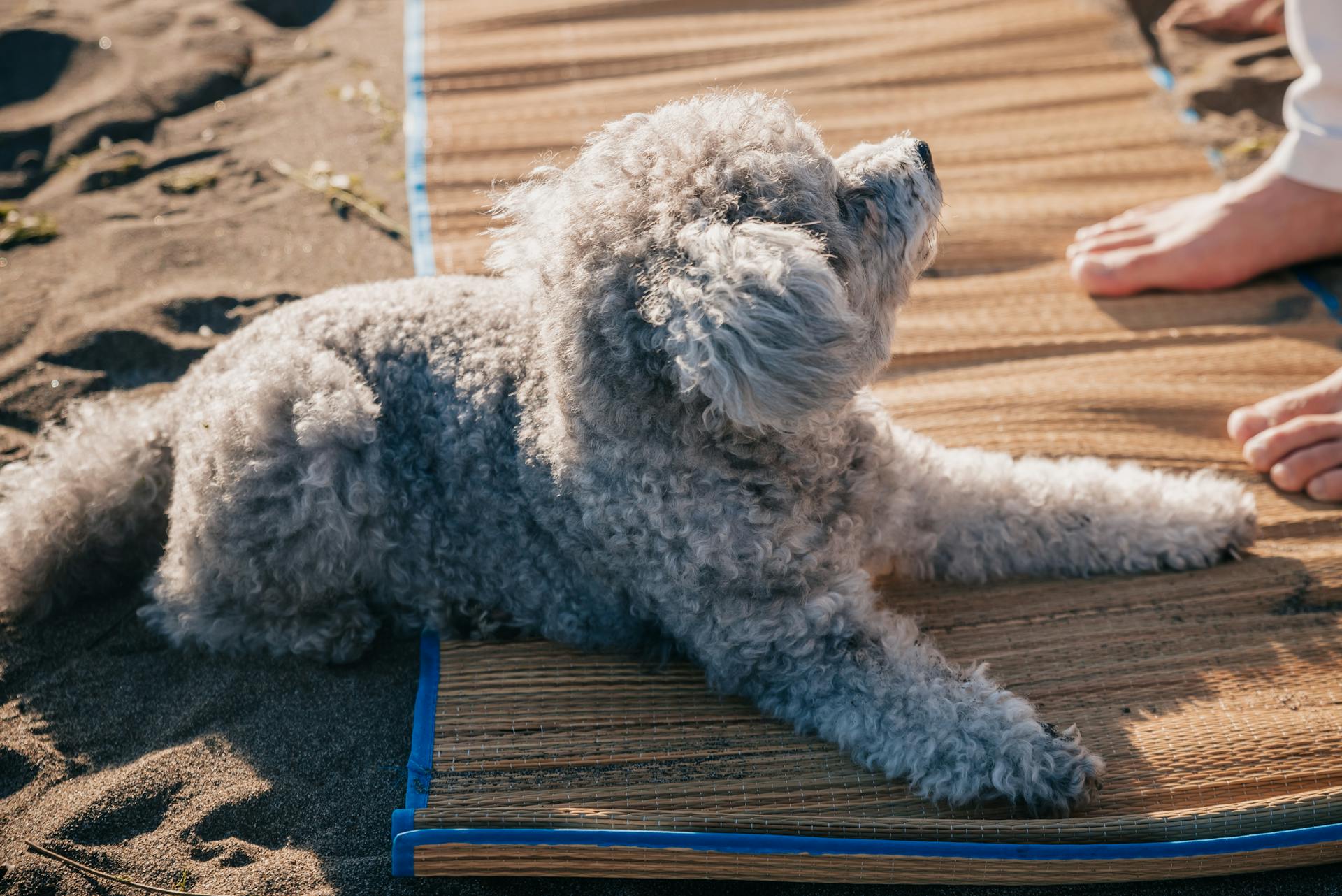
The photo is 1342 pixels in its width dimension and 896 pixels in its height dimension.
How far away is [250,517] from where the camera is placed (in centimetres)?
265

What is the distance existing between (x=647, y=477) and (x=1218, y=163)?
3.30m

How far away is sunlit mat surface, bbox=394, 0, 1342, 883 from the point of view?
216 centimetres

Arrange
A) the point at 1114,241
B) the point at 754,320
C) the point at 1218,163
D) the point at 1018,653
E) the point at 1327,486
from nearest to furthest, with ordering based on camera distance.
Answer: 1. the point at 754,320
2. the point at 1018,653
3. the point at 1327,486
4. the point at 1114,241
5. the point at 1218,163

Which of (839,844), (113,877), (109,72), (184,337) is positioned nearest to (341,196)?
(184,337)

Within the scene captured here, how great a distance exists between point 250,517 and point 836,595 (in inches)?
59.6

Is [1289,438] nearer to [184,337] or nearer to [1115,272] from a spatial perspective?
[1115,272]

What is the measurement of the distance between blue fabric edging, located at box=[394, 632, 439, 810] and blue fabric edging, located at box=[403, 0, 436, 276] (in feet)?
5.01

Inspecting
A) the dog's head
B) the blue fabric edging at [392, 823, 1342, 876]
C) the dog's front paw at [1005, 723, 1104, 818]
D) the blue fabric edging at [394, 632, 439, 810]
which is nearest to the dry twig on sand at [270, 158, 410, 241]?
the dog's head

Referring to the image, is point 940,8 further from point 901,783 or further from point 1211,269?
point 901,783

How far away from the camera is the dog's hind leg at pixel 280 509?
2.63 meters

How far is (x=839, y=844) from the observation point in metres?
2.15

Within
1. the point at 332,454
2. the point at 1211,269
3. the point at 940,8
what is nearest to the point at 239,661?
the point at 332,454

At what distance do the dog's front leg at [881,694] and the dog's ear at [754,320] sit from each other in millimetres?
538

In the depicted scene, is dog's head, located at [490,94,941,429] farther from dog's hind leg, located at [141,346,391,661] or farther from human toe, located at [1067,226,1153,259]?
human toe, located at [1067,226,1153,259]
